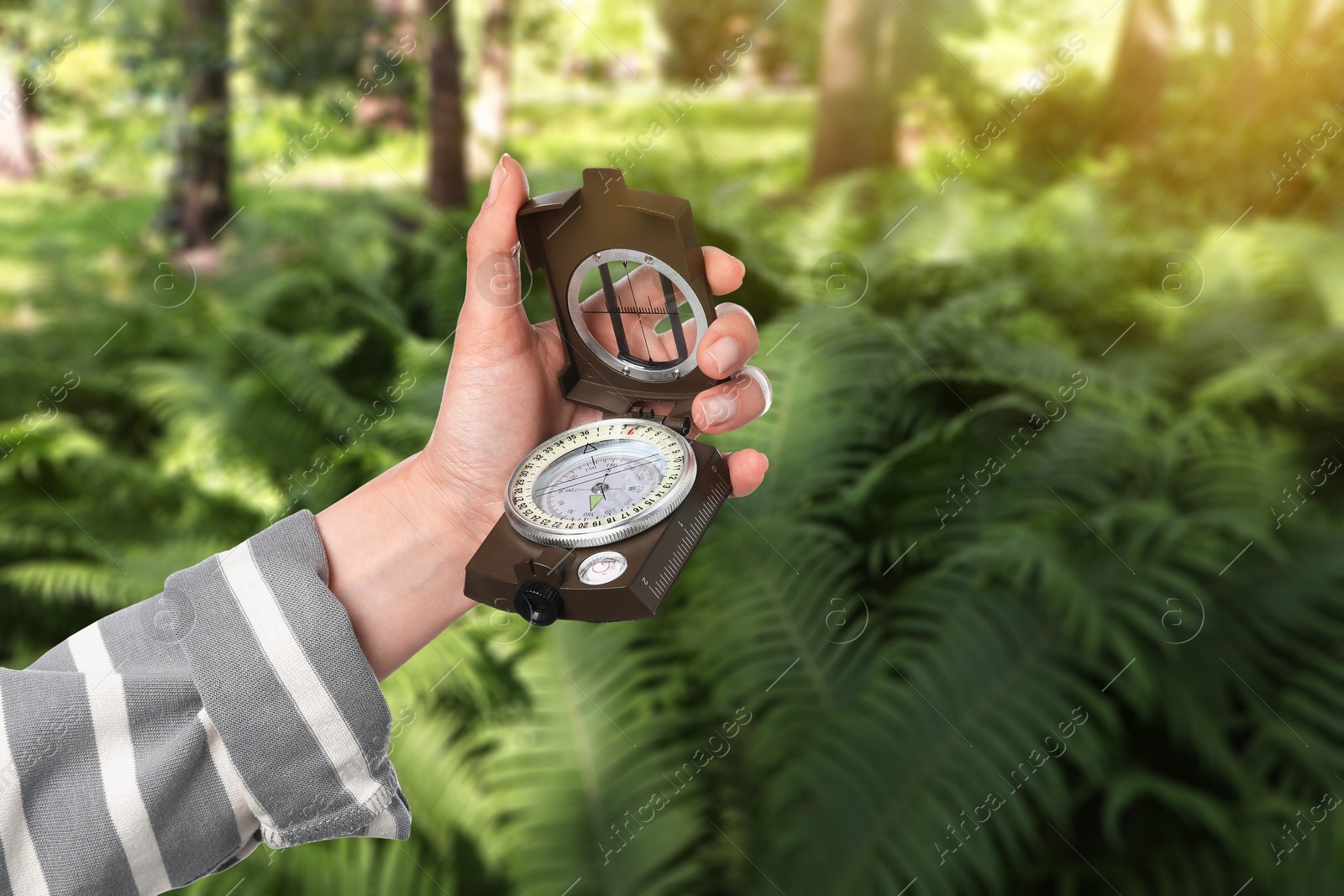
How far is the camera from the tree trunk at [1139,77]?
709 centimetres

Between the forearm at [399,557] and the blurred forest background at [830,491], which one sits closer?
the forearm at [399,557]

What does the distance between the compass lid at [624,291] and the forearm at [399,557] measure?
0.27 m

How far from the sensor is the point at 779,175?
25.8ft

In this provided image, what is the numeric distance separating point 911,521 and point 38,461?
323 cm

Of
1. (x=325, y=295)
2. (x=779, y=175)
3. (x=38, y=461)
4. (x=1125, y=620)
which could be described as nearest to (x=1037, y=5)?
(x=779, y=175)

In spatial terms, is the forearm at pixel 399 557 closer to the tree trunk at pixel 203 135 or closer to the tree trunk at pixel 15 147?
the tree trunk at pixel 203 135

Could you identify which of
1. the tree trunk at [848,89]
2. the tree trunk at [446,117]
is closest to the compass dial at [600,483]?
the tree trunk at [446,117]

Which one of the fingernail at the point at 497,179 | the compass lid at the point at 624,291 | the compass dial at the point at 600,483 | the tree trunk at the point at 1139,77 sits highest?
the tree trunk at the point at 1139,77

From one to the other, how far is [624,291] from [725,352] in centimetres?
22

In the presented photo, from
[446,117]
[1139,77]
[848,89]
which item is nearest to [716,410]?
[446,117]

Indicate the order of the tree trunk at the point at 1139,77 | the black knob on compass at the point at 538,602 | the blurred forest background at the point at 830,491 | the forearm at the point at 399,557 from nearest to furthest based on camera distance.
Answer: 1. the black knob on compass at the point at 538,602
2. the forearm at the point at 399,557
3. the blurred forest background at the point at 830,491
4. the tree trunk at the point at 1139,77

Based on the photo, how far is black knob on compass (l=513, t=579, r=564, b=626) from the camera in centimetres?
108

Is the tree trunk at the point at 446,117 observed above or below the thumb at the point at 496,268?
above

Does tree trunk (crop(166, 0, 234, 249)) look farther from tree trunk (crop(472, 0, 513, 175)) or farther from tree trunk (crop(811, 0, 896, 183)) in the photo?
tree trunk (crop(811, 0, 896, 183))
